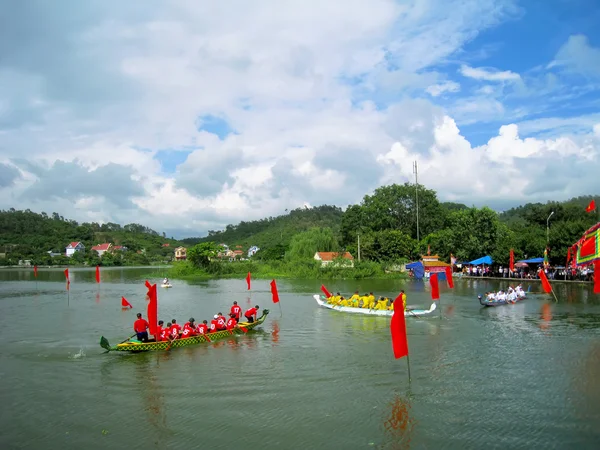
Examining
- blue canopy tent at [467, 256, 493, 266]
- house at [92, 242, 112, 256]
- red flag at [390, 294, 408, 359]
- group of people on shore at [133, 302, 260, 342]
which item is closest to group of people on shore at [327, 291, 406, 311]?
group of people on shore at [133, 302, 260, 342]

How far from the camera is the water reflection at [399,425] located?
9.45 metres

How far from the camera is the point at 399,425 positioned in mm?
10312

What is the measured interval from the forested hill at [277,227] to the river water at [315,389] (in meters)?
91.9

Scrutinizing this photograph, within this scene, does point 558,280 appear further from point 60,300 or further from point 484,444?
point 60,300

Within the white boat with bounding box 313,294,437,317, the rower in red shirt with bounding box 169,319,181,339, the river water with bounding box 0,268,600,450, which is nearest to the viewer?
the river water with bounding box 0,268,600,450

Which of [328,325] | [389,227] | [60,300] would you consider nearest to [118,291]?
[60,300]

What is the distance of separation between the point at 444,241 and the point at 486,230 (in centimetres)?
636

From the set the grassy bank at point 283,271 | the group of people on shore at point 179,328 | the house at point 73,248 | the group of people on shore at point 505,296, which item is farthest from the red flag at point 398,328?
the house at point 73,248

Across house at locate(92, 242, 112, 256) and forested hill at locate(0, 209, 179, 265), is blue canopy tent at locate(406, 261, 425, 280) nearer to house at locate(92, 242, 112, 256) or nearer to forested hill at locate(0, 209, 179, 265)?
forested hill at locate(0, 209, 179, 265)

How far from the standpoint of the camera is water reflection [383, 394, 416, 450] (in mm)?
9453

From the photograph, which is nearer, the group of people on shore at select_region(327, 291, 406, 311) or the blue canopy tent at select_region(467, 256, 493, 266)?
the group of people on shore at select_region(327, 291, 406, 311)

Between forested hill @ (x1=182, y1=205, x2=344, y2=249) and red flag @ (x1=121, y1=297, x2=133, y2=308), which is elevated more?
forested hill @ (x1=182, y1=205, x2=344, y2=249)

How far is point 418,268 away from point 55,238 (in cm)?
11193

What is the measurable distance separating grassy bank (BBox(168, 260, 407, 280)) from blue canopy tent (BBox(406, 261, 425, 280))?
9.44 ft
